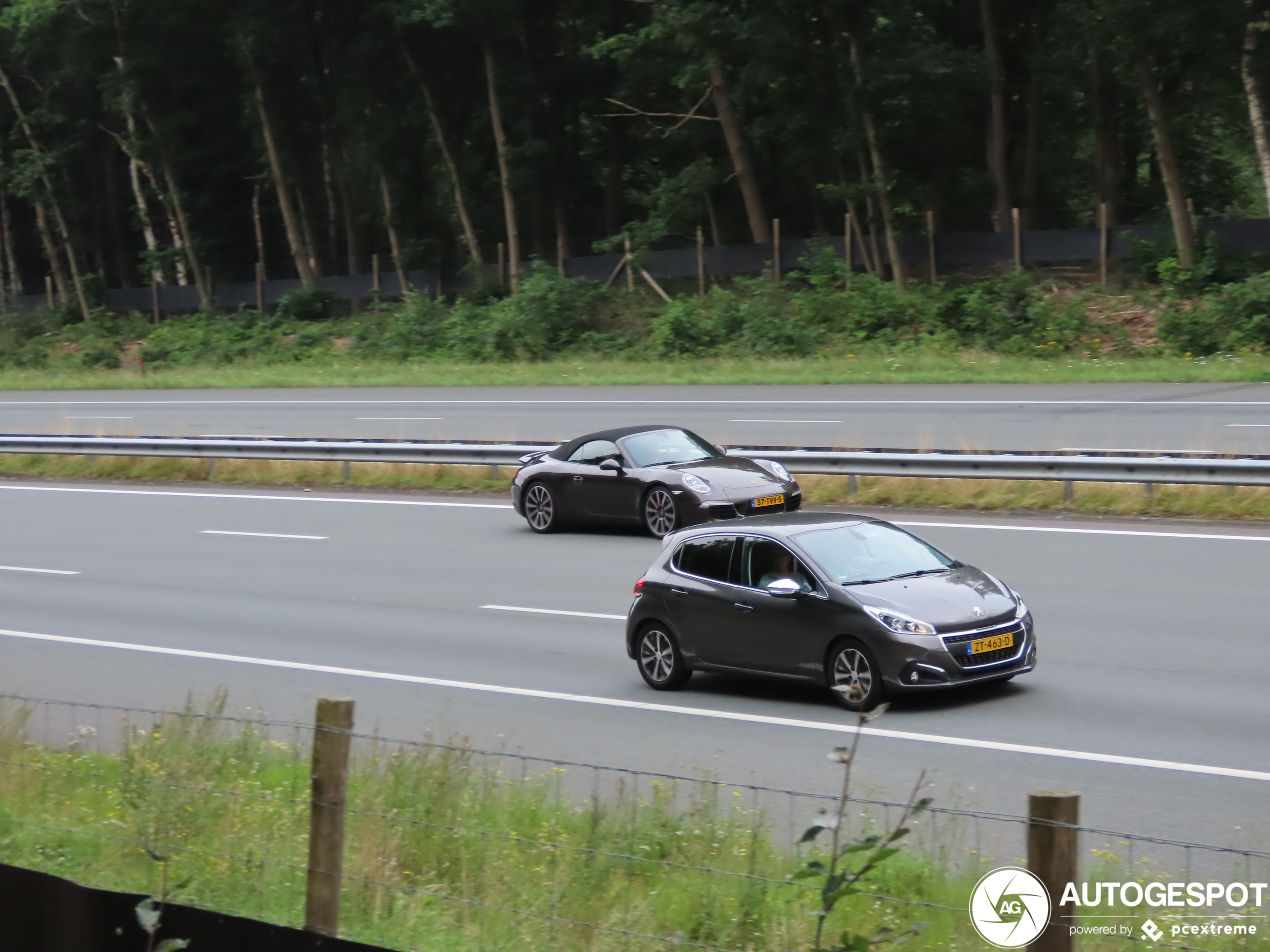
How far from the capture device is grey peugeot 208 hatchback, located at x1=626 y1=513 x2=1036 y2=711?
10.7m

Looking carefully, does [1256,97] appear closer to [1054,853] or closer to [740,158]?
[740,158]

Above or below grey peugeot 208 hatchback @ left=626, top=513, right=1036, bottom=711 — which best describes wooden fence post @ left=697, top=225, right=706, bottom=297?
above

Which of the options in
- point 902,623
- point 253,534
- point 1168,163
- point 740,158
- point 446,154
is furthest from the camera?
point 446,154

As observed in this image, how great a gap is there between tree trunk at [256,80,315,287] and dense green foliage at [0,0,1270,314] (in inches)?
6.3

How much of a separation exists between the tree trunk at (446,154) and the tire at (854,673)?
47.5 m

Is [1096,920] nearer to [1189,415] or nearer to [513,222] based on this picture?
[1189,415]

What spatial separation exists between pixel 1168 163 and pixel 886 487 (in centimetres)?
2130

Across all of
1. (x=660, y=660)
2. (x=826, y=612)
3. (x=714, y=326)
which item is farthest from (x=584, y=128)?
(x=826, y=612)

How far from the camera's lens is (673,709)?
11.5 metres

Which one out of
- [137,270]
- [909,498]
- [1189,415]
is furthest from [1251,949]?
[137,270]

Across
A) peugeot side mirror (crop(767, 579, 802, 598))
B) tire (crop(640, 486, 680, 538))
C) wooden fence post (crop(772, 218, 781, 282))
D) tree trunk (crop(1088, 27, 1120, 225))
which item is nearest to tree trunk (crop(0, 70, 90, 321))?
wooden fence post (crop(772, 218, 781, 282))

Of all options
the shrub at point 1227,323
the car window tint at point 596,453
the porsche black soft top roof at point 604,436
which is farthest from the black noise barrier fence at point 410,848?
the shrub at point 1227,323

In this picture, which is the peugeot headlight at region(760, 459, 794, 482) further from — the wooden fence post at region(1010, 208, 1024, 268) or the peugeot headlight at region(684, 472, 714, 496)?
the wooden fence post at region(1010, 208, 1024, 268)

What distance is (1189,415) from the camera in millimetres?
25500
